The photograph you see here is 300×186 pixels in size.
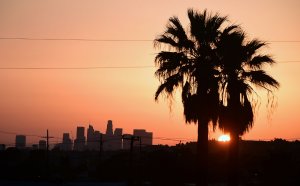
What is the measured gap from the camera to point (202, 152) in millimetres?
27891

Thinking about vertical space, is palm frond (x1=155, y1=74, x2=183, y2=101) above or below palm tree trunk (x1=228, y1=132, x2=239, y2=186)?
above

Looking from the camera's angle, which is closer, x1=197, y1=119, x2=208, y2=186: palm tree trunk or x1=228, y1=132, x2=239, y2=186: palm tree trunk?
x1=197, y1=119, x2=208, y2=186: palm tree trunk

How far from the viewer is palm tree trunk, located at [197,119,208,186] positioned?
89.7 ft

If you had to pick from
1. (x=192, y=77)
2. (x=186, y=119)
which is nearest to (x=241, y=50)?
(x=192, y=77)

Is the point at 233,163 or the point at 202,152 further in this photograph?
the point at 233,163

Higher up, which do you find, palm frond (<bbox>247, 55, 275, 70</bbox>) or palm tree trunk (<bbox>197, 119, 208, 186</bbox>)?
palm frond (<bbox>247, 55, 275, 70</bbox>)

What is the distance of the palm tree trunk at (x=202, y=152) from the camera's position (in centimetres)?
2734

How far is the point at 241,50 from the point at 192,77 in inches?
146

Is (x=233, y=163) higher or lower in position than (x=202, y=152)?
lower

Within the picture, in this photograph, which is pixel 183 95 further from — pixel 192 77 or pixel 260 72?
pixel 260 72

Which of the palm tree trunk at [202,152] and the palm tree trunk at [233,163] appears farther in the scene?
the palm tree trunk at [233,163]

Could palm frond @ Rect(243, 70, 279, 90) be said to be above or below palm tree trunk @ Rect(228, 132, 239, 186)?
above

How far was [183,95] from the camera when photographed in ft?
95.5

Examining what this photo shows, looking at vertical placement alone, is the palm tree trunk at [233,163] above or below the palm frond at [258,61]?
below
